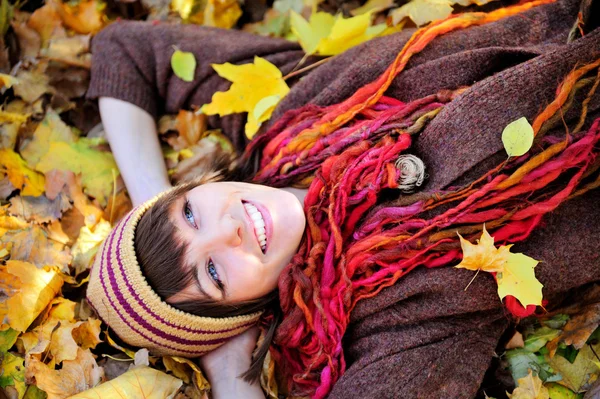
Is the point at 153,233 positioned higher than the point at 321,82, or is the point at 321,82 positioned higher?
the point at 321,82

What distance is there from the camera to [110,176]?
89.3 inches

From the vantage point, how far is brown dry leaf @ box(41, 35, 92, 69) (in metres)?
2.41

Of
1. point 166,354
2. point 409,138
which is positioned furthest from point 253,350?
point 409,138

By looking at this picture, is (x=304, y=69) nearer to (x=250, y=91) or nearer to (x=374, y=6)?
(x=250, y=91)

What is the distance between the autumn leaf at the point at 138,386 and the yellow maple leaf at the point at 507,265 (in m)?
0.96

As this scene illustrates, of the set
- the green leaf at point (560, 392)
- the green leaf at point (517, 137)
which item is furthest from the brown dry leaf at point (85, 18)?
the green leaf at point (560, 392)

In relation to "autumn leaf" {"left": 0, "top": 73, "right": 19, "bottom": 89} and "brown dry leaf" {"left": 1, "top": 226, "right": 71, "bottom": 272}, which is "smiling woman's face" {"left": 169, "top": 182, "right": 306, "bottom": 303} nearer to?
"brown dry leaf" {"left": 1, "top": 226, "right": 71, "bottom": 272}

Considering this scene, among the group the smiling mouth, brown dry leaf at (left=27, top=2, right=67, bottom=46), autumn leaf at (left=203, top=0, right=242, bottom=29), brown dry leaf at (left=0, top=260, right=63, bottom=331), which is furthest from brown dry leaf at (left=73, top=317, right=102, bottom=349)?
autumn leaf at (left=203, top=0, right=242, bottom=29)

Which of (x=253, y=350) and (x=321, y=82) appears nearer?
(x=253, y=350)

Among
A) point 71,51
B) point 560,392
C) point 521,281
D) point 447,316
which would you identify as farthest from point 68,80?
point 560,392

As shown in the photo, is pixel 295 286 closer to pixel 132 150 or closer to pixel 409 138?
pixel 409 138

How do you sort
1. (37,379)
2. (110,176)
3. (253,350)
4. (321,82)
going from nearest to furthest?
(37,379) < (253,350) < (321,82) < (110,176)

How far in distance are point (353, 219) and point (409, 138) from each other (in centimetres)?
31

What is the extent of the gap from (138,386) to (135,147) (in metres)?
0.95
